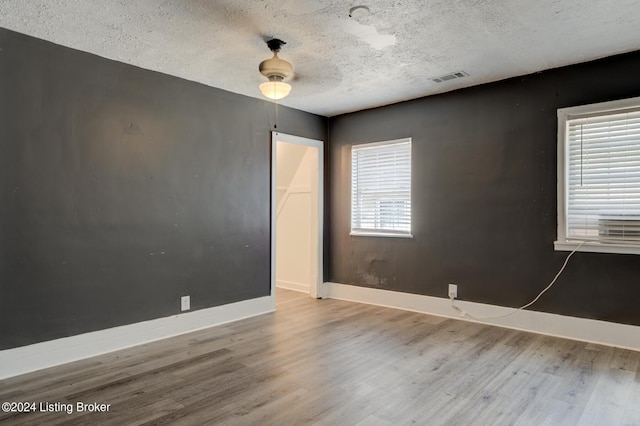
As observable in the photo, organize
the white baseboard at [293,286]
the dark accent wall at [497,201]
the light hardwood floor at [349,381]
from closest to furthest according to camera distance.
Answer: the light hardwood floor at [349,381] → the dark accent wall at [497,201] → the white baseboard at [293,286]

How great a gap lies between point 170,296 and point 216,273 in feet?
1.71

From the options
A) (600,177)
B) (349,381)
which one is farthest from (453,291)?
(349,381)

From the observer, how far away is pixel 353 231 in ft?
16.8

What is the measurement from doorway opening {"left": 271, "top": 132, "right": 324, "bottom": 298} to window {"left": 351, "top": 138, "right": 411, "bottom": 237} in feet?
1.65

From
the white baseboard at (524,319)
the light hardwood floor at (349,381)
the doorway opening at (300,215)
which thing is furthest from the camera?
the doorway opening at (300,215)

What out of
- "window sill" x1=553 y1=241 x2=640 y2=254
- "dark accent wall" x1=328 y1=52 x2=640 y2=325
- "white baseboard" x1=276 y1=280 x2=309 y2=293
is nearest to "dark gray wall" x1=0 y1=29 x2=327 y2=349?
"white baseboard" x1=276 y1=280 x2=309 y2=293

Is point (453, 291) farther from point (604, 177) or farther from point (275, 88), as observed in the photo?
point (275, 88)

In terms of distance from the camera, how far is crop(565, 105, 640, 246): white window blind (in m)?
3.17

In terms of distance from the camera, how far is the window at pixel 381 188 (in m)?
4.63

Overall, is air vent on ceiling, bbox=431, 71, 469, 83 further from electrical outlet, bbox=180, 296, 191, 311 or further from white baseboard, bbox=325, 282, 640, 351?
electrical outlet, bbox=180, 296, 191, 311

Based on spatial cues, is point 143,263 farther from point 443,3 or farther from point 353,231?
point 443,3

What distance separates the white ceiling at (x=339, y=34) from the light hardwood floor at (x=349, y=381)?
2.44m

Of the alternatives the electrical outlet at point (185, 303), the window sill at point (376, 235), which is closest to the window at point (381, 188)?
the window sill at point (376, 235)

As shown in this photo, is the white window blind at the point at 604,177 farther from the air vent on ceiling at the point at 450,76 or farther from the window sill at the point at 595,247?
the air vent on ceiling at the point at 450,76
